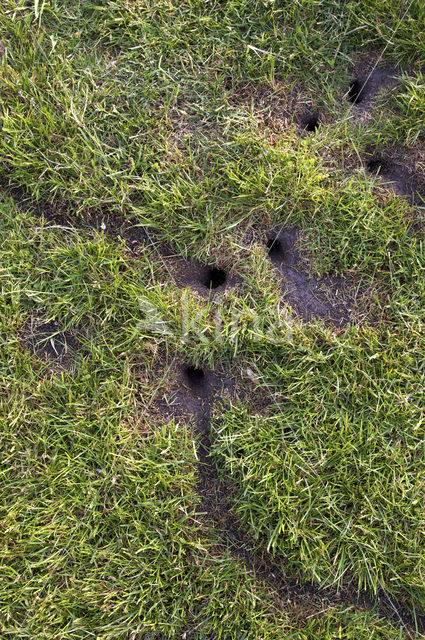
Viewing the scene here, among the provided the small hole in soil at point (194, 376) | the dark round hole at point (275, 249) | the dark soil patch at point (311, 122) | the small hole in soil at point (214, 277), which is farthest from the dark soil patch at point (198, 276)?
the dark soil patch at point (311, 122)

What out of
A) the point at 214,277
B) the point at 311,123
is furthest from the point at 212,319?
the point at 311,123

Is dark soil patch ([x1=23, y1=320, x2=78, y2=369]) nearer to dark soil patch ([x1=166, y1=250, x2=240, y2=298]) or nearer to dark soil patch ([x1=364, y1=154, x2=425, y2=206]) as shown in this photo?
dark soil patch ([x1=166, y1=250, x2=240, y2=298])

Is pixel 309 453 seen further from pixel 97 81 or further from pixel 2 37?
pixel 2 37

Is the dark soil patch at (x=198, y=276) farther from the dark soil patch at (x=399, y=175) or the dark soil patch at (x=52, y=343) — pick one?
the dark soil patch at (x=399, y=175)

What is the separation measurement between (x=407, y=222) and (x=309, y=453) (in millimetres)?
1157

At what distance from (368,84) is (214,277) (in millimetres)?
1198

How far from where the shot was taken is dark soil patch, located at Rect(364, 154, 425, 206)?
7.81ft

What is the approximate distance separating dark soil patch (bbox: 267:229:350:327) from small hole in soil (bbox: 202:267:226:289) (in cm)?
24

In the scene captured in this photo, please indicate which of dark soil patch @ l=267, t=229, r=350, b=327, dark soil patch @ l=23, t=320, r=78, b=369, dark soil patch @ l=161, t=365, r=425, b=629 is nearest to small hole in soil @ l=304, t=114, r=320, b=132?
dark soil patch @ l=267, t=229, r=350, b=327

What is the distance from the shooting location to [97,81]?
2346 mm

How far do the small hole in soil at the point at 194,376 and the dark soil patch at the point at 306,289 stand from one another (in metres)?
0.52

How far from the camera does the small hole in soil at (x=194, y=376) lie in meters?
2.27

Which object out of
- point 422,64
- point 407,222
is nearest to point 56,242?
point 407,222

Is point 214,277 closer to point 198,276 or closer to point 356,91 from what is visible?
point 198,276
